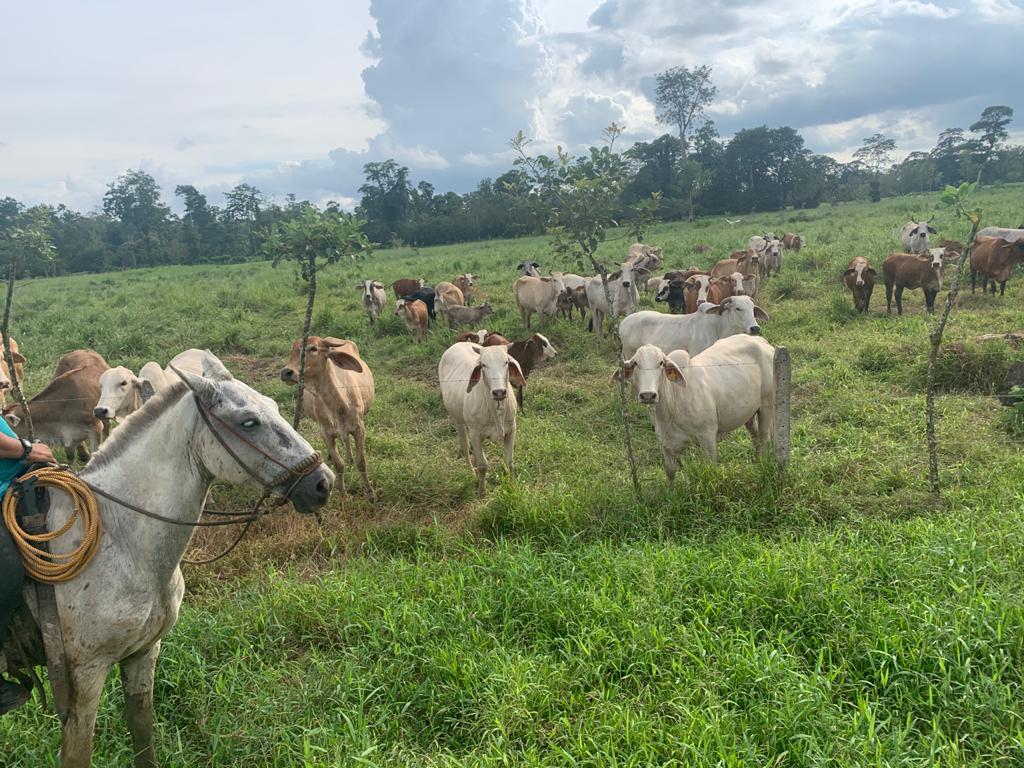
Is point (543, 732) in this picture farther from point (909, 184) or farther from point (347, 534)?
point (909, 184)

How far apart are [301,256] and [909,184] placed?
267 ft

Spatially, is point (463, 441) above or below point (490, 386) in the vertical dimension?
below

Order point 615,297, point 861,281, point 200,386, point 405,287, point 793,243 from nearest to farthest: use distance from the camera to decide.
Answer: point 200,386
point 861,281
point 615,297
point 405,287
point 793,243

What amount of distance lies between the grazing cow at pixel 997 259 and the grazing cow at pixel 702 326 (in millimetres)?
8038

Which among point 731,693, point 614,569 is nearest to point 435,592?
point 614,569

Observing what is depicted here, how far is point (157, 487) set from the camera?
283cm

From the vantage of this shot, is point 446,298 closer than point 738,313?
No

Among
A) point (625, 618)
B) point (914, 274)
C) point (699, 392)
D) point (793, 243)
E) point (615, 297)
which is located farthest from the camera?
point (793, 243)

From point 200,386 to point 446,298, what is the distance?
14325mm

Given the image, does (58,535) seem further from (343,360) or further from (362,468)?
(362,468)

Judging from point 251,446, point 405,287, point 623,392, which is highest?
point 405,287

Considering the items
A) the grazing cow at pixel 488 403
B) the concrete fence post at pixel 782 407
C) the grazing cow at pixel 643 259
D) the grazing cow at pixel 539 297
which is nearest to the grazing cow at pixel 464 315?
Result: the grazing cow at pixel 539 297

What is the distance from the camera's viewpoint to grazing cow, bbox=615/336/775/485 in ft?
20.3

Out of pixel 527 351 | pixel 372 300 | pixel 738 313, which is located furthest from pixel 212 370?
pixel 372 300
